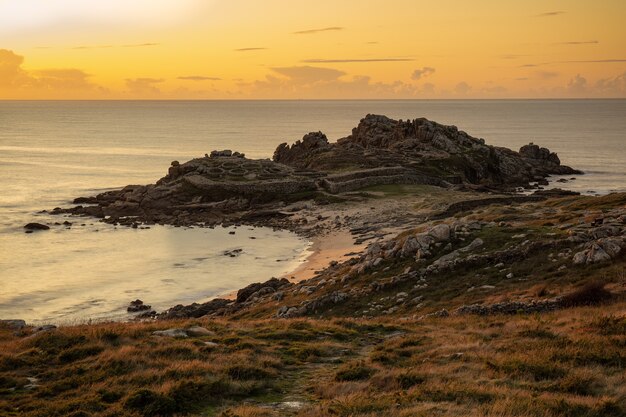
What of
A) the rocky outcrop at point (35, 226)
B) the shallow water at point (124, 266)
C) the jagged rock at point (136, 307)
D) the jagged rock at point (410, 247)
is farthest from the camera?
the rocky outcrop at point (35, 226)

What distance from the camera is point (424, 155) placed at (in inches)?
4614

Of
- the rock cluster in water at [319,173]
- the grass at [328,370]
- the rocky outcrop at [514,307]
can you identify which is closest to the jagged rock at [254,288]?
the rocky outcrop at [514,307]

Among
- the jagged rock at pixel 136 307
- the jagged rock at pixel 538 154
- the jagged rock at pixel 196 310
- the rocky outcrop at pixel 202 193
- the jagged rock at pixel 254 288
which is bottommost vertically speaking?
the jagged rock at pixel 136 307

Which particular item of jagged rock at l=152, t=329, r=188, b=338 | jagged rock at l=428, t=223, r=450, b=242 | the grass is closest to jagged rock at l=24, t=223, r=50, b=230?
jagged rock at l=428, t=223, r=450, b=242

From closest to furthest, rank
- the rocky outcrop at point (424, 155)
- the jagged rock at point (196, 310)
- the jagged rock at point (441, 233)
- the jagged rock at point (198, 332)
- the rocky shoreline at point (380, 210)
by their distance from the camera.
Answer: the jagged rock at point (198, 332) < the rocky shoreline at point (380, 210) < the jagged rock at point (441, 233) < the jagged rock at point (196, 310) < the rocky outcrop at point (424, 155)

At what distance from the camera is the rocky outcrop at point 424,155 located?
371 feet

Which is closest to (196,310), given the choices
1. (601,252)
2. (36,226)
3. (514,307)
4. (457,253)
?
(457,253)

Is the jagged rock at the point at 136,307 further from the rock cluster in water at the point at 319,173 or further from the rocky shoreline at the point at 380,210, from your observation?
the rock cluster in water at the point at 319,173

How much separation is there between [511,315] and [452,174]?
282ft

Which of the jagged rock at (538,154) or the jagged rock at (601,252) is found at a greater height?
the jagged rock at (538,154)

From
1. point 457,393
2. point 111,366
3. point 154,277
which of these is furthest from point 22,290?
point 457,393

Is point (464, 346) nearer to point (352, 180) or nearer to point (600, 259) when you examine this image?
point (600, 259)

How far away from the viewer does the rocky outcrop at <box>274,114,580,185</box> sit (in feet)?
371

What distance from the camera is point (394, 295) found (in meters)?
34.3
